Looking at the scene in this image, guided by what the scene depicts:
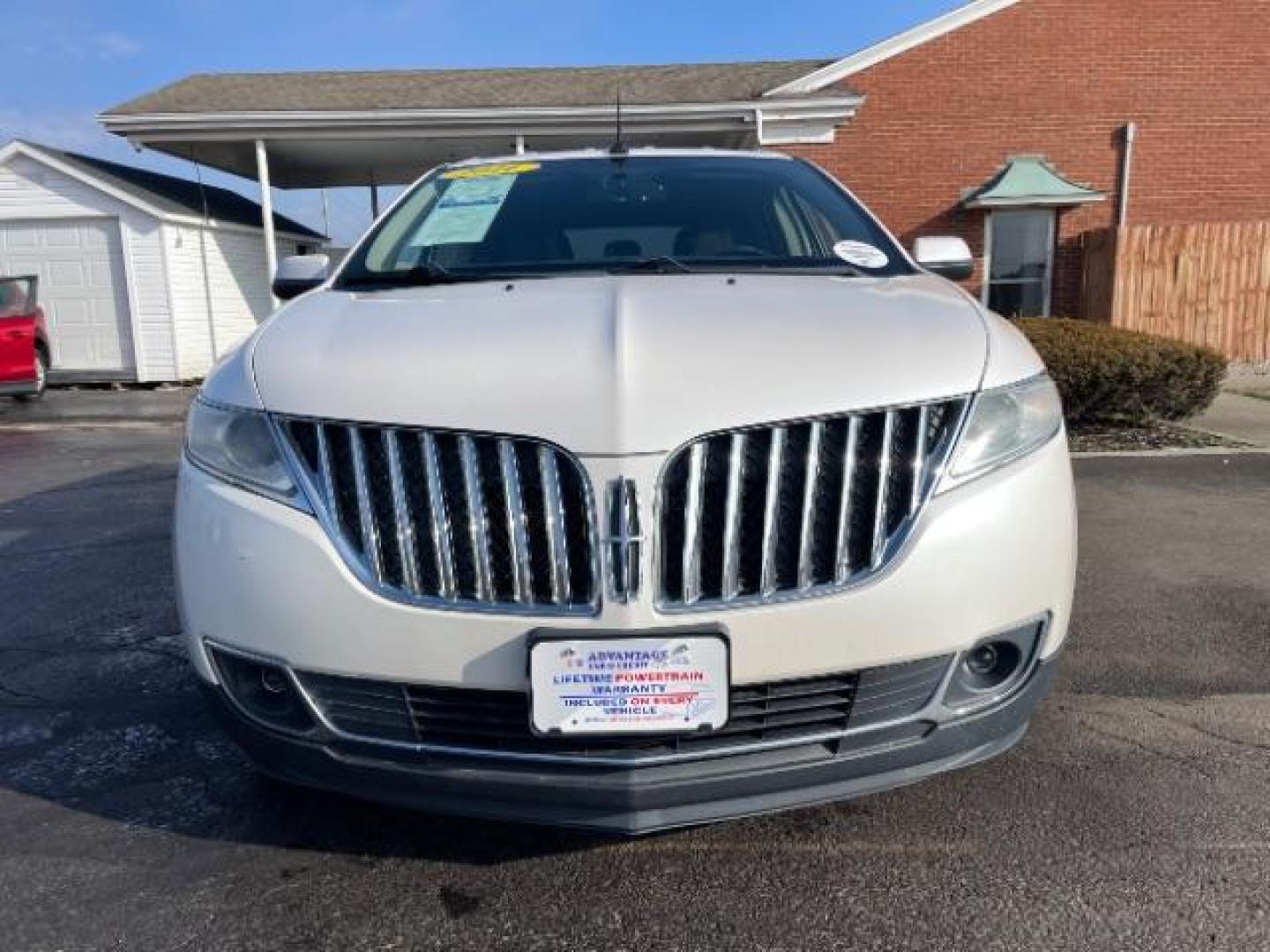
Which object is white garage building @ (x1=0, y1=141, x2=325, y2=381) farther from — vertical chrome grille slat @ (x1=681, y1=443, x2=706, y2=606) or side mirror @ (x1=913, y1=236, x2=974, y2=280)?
vertical chrome grille slat @ (x1=681, y1=443, x2=706, y2=606)

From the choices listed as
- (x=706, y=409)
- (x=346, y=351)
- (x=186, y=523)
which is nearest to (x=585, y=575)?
(x=706, y=409)

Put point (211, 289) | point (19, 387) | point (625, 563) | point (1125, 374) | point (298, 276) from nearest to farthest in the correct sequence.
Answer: point (625, 563)
point (298, 276)
point (1125, 374)
point (19, 387)
point (211, 289)

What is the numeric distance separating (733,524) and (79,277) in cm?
1516

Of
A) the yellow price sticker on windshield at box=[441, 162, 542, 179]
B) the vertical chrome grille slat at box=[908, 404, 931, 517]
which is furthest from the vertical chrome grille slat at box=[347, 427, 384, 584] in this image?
the yellow price sticker on windshield at box=[441, 162, 542, 179]

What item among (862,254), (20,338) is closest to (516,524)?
(862,254)

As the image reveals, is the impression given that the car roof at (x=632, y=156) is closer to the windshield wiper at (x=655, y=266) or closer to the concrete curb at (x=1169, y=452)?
the windshield wiper at (x=655, y=266)

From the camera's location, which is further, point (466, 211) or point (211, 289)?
point (211, 289)

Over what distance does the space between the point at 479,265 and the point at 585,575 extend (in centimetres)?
142

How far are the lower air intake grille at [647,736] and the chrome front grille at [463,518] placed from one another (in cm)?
20

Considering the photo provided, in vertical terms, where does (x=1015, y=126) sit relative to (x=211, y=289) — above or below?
above

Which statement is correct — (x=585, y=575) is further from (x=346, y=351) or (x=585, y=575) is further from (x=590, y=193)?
(x=590, y=193)

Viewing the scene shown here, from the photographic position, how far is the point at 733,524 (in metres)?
1.85

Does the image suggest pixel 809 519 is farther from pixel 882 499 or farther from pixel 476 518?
pixel 476 518

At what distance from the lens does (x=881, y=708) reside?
1.94 meters
